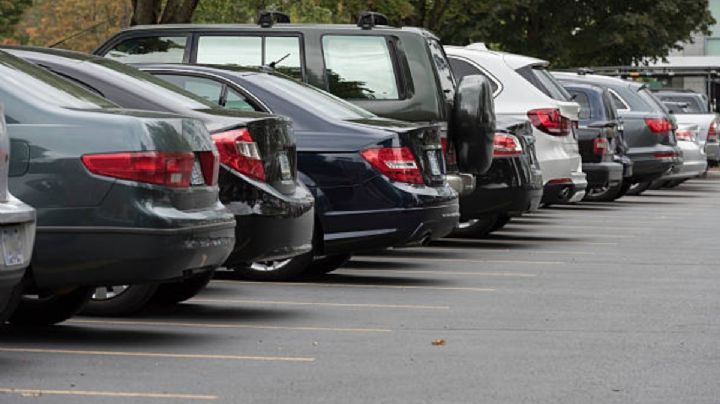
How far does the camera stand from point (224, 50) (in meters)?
15.7

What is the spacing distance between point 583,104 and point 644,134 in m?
3.07

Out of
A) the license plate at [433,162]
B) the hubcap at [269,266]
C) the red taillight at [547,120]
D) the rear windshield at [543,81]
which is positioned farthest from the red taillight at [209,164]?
the rear windshield at [543,81]

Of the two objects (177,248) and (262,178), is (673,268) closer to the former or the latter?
(262,178)

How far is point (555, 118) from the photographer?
18.8 m

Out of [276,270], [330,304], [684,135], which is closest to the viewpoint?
[330,304]

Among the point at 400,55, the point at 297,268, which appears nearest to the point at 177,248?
the point at 297,268

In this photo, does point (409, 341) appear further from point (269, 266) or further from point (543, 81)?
point (543, 81)

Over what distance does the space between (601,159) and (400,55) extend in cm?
798

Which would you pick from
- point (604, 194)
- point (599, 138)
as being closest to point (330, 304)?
point (599, 138)

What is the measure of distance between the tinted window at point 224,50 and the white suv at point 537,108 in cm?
345

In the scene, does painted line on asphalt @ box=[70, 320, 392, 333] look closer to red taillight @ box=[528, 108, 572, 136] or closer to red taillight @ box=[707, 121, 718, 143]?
red taillight @ box=[528, 108, 572, 136]

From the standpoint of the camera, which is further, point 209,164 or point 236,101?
point 236,101

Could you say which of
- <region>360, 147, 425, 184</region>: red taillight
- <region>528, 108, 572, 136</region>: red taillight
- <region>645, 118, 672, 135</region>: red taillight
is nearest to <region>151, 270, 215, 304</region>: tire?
<region>360, 147, 425, 184</region>: red taillight

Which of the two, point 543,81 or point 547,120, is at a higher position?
point 543,81
